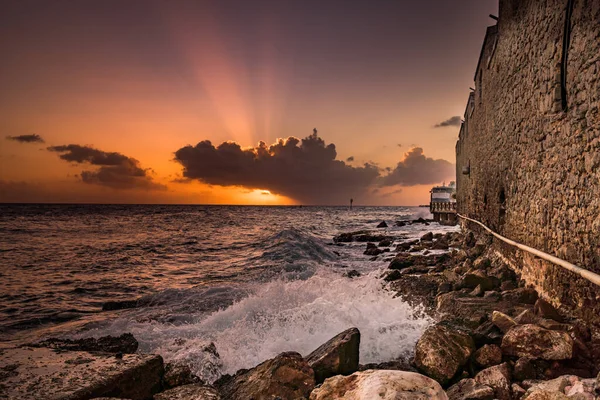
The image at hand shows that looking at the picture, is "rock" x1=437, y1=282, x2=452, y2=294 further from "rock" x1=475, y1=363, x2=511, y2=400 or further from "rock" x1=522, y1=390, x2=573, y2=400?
"rock" x1=522, y1=390, x2=573, y2=400

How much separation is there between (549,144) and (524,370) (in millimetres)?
3613

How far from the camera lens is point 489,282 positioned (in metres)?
6.55

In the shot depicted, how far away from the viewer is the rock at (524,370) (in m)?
3.40

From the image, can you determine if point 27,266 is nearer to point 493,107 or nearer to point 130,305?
point 130,305

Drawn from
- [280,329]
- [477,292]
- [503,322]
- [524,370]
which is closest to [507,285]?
[477,292]

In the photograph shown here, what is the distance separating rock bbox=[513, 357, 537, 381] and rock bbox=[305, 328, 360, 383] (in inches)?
70.5

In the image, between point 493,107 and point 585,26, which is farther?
point 493,107

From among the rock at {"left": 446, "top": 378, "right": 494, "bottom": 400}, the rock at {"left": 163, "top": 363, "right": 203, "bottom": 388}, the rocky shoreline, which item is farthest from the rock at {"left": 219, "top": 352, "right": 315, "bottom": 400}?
the rock at {"left": 446, "top": 378, "right": 494, "bottom": 400}

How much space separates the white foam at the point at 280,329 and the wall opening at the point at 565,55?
166 inches

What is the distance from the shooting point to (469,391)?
3.21m

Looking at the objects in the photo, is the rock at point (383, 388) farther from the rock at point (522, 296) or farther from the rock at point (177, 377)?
the rock at point (522, 296)

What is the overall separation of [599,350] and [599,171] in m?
2.02

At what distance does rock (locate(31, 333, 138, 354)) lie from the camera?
238 inches

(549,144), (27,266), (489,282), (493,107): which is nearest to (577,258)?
(549,144)
